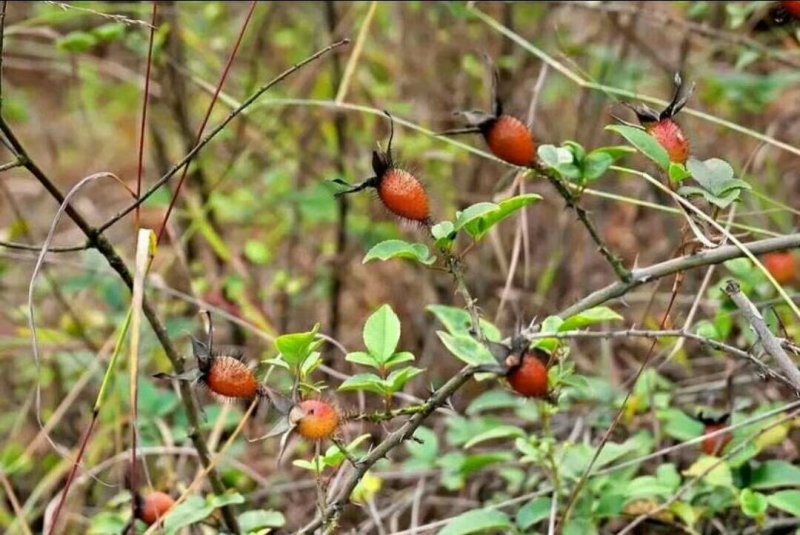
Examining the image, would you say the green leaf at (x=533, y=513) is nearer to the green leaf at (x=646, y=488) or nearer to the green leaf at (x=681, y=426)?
the green leaf at (x=646, y=488)

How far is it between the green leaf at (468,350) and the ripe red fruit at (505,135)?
0.52 feet

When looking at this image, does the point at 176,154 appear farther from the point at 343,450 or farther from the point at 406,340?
the point at 343,450

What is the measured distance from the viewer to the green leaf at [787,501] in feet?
A: 3.81

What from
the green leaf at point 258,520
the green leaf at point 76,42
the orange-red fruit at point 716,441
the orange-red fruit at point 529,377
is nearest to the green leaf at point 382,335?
the orange-red fruit at point 529,377

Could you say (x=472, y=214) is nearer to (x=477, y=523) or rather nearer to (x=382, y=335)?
(x=382, y=335)

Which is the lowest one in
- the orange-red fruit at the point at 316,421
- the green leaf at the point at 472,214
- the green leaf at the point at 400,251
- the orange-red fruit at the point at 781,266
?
the orange-red fruit at the point at 781,266

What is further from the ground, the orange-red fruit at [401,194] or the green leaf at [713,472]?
the orange-red fruit at [401,194]

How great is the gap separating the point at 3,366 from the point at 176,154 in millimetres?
661

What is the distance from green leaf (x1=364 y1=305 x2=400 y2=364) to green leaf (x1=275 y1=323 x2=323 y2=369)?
0.07 meters

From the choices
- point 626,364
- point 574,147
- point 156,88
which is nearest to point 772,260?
point 626,364

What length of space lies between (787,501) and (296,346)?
557 mm

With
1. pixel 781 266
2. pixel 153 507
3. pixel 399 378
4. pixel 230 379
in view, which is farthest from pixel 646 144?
pixel 781 266

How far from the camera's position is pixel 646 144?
98 cm

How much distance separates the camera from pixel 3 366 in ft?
7.52
